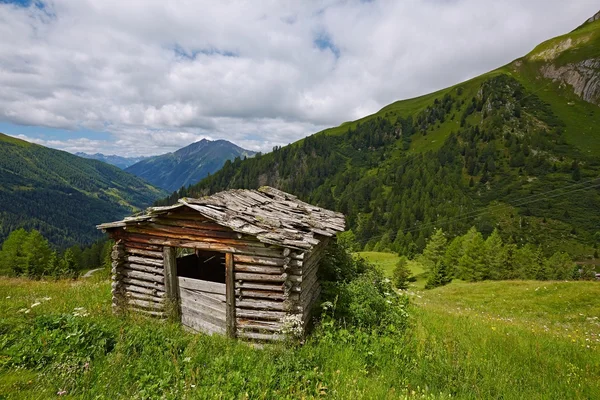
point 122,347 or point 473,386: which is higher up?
point 122,347

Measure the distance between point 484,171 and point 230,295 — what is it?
535 feet

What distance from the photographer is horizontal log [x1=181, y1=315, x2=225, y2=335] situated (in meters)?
9.41

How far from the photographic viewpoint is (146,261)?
33.9ft

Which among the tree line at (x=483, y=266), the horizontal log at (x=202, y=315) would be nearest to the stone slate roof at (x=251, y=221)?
the horizontal log at (x=202, y=315)

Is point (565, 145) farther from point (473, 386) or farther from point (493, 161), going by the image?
point (473, 386)

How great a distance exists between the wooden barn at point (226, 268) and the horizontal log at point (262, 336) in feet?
0.09

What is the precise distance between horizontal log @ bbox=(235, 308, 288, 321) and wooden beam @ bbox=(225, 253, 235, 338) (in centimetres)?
18

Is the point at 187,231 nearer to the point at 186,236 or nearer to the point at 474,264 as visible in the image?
the point at 186,236

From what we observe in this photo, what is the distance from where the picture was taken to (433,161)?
15700cm

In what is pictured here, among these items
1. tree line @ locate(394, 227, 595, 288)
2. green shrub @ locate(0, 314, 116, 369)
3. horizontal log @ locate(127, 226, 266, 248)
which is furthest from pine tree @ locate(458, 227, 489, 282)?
green shrub @ locate(0, 314, 116, 369)

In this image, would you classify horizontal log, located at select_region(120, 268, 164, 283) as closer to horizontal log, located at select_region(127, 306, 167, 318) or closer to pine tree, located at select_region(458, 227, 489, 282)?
horizontal log, located at select_region(127, 306, 167, 318)

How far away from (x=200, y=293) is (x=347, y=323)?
4.57 m

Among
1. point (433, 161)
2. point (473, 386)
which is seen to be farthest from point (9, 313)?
point (433, 161)

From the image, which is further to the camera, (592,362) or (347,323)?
(347,323)
